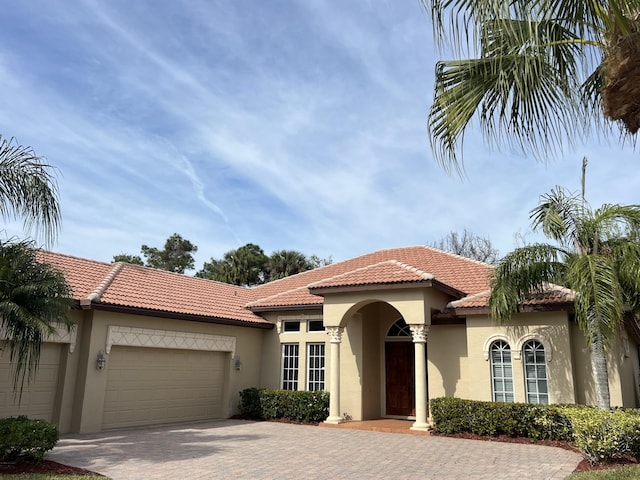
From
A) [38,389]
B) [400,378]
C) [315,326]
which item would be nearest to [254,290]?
[315,326]

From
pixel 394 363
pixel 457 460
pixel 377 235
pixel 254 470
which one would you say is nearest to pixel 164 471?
pixel 254 470

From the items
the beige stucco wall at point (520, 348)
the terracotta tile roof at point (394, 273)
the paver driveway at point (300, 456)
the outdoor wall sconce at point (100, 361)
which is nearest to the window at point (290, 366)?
the terracotta tile roof at point (394, 273)

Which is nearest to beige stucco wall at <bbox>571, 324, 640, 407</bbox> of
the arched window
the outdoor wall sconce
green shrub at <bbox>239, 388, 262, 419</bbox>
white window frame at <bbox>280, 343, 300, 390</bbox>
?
the arched window

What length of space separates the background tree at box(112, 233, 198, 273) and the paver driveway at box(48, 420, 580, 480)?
38226 millimetres

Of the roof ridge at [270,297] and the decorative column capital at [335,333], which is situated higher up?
the roof ridge at [270,297]

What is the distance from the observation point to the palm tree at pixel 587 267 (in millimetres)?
9852

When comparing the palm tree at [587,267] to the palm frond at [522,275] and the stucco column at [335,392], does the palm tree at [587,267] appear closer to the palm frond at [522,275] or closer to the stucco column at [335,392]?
the palm frond at [522,275]

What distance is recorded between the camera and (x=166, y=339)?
50.3ft

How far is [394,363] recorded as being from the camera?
17.1 m

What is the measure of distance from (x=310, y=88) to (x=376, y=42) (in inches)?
266

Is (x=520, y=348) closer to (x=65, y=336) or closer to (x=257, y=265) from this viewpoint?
(x=65, y=336)

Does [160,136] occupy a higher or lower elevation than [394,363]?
higher

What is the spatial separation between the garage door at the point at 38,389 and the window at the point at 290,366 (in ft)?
24.5

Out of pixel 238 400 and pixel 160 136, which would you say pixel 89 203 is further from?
pixel 238 400
